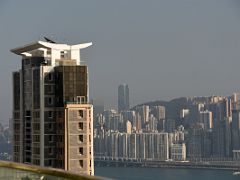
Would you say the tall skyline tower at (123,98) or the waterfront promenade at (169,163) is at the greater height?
the tall skyline tower at (123,98)

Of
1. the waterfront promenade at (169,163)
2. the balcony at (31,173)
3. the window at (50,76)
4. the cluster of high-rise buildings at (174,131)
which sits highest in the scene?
the window at (50,76)

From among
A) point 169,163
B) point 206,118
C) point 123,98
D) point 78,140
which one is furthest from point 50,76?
point 123,98

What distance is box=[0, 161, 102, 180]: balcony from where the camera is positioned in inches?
42.8

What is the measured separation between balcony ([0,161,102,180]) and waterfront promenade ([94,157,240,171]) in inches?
537

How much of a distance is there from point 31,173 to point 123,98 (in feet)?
72.3

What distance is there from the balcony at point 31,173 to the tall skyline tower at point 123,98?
67.9 feet

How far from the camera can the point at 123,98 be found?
23.2 meters

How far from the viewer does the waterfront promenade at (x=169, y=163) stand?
1477cm

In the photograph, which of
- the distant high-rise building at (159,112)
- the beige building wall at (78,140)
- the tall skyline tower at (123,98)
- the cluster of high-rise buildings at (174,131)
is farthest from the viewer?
the tall skyline tower at (123,98)

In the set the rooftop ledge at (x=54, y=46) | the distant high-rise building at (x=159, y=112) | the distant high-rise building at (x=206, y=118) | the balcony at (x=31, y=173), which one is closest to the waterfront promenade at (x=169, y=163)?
the distant high-rise building at (x=206, y=118)

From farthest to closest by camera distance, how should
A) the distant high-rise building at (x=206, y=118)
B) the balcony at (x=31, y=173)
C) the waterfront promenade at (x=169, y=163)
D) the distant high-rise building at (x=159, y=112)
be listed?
1. the distant high-rise building at (x=159, y=112)
2. the distant high-rise building at (x=206, y=118)
3. the waterfront promenade at (x=169, y=163)
4. the balcony at (x=31, y=173)

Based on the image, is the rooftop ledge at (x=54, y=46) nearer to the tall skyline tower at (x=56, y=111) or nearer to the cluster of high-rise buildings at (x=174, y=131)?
the tall skyline tower at (x=56, y=111)

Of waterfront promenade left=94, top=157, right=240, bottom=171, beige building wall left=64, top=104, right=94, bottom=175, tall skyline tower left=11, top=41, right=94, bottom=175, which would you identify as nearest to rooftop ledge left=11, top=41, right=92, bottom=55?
tall skyline tower left=11, top=41, right=94, bottom=175

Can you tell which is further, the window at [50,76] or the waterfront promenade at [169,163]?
the waterfront promenade at [169,163]
